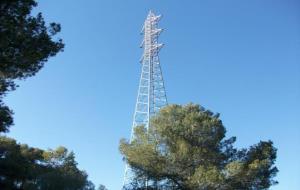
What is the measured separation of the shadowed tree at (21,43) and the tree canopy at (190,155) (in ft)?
39.6

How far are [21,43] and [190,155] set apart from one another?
46.6ft

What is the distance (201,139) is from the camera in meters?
27.9

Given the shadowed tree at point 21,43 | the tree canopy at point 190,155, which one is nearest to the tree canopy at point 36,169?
the tree canopy at point 190,155

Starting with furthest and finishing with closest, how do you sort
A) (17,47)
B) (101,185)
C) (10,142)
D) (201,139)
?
(101,185) < (10,142) < (201,139) < (17,47)

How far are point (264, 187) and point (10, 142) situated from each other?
22.8 m

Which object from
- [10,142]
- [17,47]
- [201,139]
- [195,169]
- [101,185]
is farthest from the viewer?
[101,185]

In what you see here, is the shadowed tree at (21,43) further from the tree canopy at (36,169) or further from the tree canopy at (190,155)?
the tree canopy at (36,169)

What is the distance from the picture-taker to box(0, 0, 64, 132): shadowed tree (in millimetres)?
15469

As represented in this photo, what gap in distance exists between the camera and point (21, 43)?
15.9 metres

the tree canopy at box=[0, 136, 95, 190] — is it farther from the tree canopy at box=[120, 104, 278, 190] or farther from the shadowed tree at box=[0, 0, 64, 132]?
the shadowed tree at box=[0, 0, 64, 132]

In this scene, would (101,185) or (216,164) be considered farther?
(101,185)

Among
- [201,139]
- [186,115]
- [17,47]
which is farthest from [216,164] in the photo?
[17,47]

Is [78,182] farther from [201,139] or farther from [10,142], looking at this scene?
[201,139]

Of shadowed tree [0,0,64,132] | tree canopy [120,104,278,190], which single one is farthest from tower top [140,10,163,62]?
shadowed tree [0,0,64,132]
